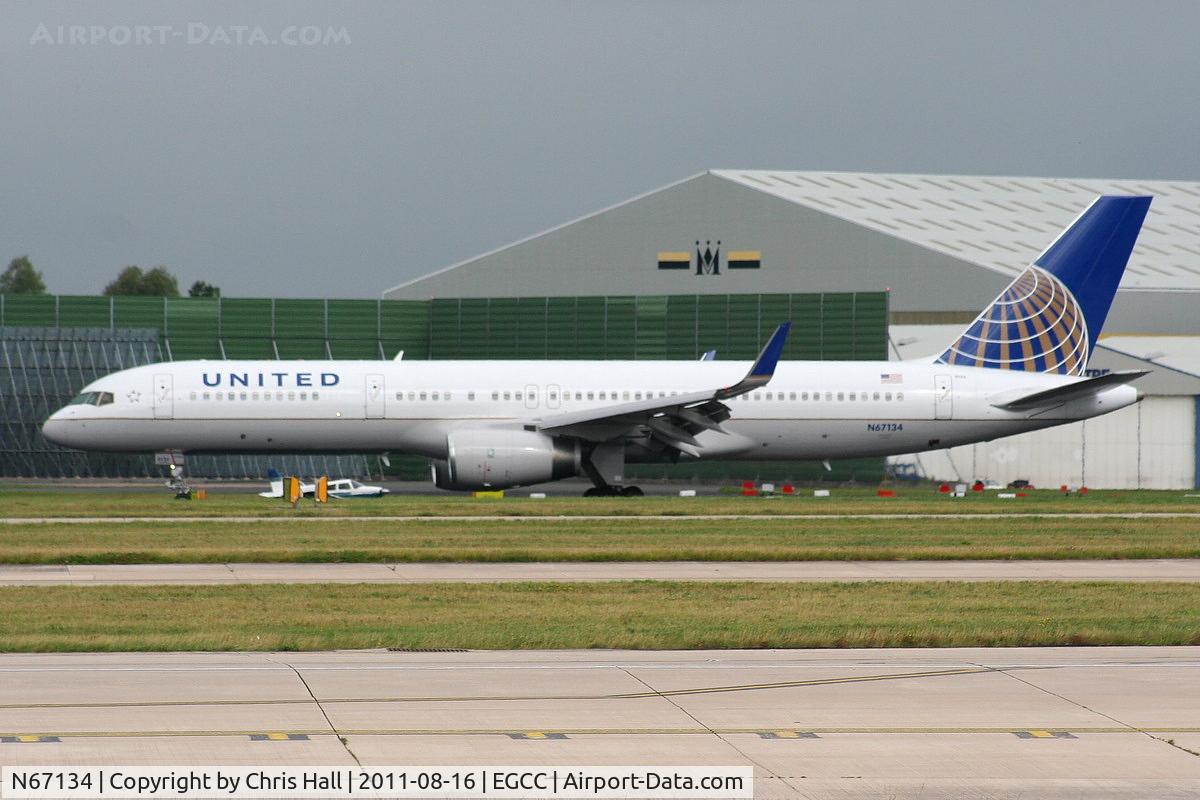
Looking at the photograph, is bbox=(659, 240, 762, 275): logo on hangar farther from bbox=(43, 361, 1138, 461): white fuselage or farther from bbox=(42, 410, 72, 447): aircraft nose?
bbox=(42, 410, 72, 447): aircraft nose

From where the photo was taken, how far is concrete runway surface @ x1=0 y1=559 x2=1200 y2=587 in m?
23.4

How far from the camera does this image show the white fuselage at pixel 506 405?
44.0 meters

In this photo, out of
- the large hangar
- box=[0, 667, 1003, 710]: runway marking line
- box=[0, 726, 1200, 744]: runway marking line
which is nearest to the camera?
box=[0, 726, 1200, 744]: runway marking line

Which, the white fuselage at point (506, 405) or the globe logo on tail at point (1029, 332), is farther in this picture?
the globe logo on tail at point (1029, 332)

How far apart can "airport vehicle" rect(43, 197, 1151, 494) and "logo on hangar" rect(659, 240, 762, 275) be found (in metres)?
23.0

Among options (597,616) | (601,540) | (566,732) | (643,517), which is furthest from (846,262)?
(566,732)

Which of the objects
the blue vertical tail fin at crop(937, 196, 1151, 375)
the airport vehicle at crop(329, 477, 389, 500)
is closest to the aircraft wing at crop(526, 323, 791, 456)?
the airport vehicle at crop(329, 477, 389, 500)

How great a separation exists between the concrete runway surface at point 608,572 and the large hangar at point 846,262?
32.5 metres

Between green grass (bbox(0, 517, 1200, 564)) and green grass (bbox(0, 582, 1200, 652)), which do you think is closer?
green grass (bbox(0, 582, 1200, 652))

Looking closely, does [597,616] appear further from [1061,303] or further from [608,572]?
[1061,303]

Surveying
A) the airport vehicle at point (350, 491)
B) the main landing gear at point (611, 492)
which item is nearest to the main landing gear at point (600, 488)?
the main landing gear at point (611, 492)

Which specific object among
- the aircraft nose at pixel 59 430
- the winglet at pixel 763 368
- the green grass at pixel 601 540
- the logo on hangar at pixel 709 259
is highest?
the logo on hangar at pixel 709 259

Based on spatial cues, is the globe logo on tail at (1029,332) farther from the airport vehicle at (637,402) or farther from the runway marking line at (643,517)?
the runway marking line at (643,517)

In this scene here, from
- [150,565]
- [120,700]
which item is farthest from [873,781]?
[150,565]
